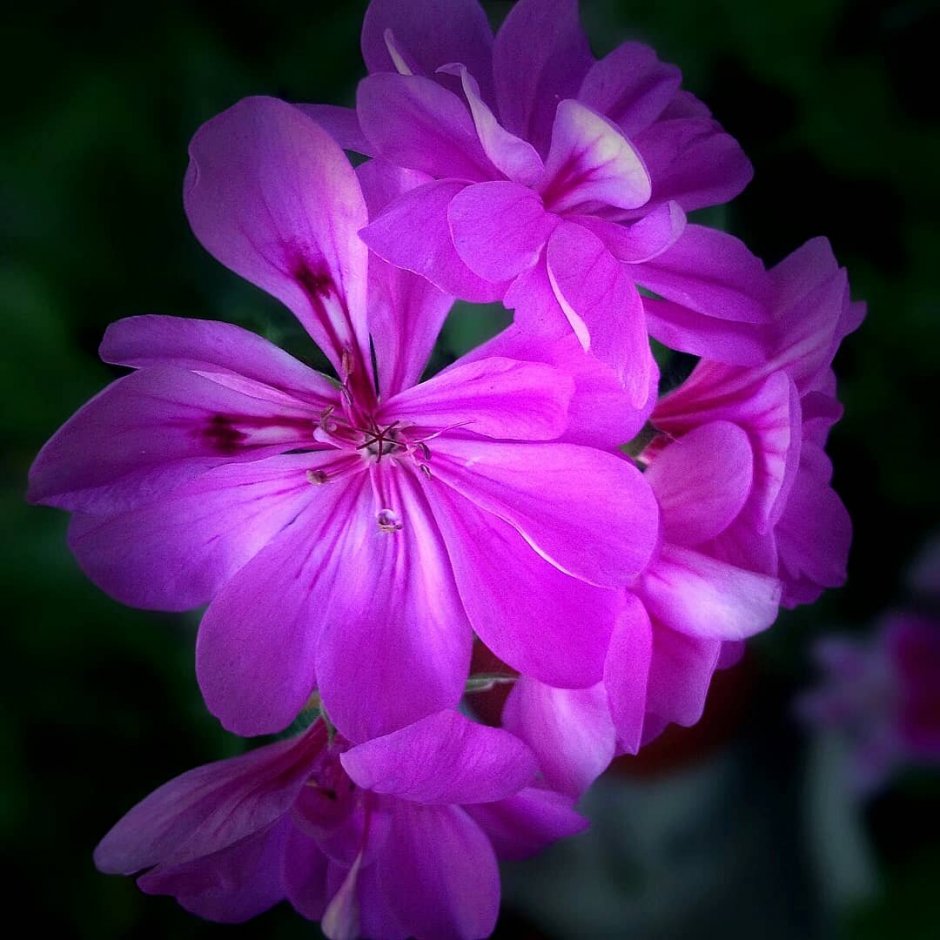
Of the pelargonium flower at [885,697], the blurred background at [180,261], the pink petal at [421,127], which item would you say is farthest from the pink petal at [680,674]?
the pelargonium flower at [885,697]

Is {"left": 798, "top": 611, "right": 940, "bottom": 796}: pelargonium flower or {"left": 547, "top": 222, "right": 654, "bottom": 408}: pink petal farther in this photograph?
{"left": 798, "top": 611, "right": 940, "bottom": 796}: pelargonium flower

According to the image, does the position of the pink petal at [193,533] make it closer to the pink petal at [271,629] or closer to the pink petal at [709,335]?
the pink petal at [271,629]

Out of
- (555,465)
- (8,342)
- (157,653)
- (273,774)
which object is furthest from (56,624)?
(555,465)

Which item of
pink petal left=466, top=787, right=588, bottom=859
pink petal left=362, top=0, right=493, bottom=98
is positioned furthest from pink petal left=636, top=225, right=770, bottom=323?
pink petal left=466, top=787, right=588, bottom=859

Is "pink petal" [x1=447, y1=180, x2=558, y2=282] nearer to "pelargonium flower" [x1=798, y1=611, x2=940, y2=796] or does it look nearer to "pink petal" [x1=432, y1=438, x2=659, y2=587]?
"pink petal" [x1=432, y1=438, x2=659, y2=587]

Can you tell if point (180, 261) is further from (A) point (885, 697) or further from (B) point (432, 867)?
(A) point (885, 697)

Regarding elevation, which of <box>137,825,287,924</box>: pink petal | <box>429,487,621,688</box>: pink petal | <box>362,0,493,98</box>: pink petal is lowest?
<box>137,825,287,924</box>: pink petal

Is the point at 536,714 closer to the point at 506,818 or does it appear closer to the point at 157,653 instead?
the point at 506,818
